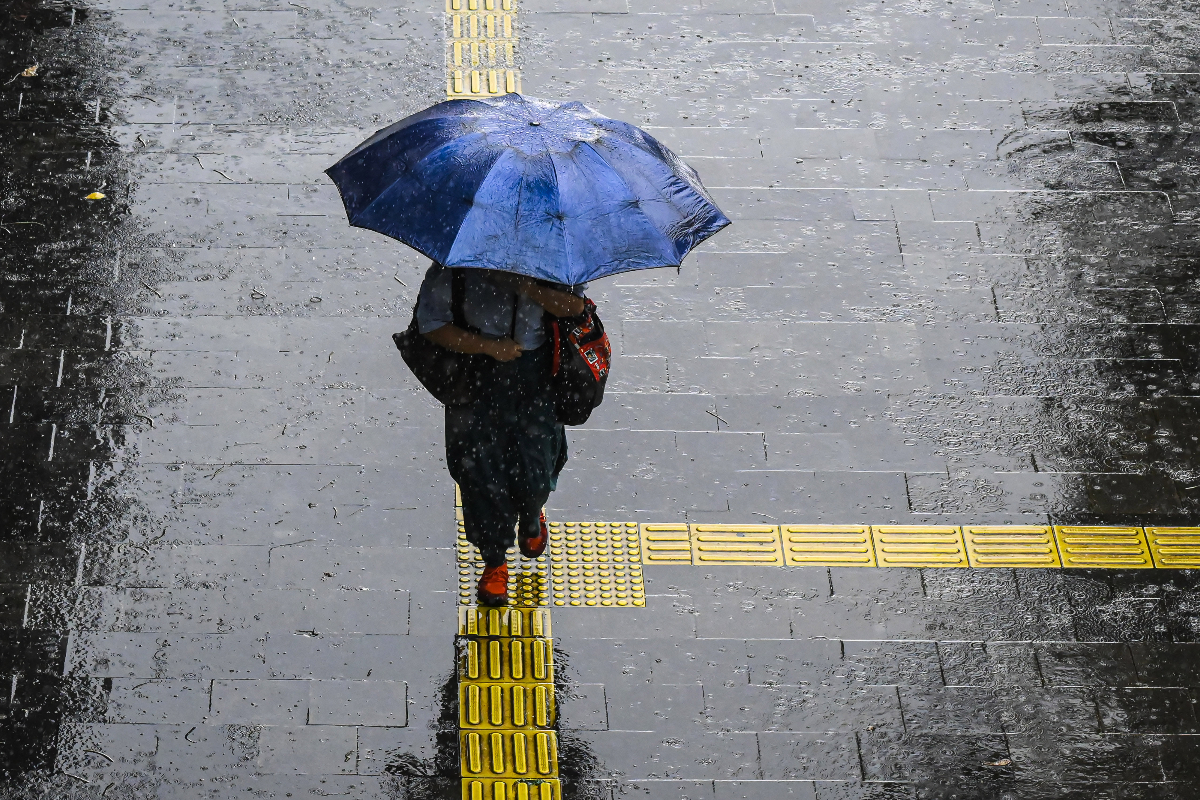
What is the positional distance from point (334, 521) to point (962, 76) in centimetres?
526

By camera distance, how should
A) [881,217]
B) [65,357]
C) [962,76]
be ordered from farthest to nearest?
[962,76]
[881,217]
[65,357]

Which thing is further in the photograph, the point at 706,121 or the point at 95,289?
the point at 706,121

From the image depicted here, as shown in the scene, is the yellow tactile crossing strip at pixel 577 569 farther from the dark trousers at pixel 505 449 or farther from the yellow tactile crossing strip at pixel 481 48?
the yellow tactile crossing strip at pixel 481 48

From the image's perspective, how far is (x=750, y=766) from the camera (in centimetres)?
586

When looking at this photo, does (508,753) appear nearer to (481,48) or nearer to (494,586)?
(494,586)

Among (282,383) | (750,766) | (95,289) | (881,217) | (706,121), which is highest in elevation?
(706,121)

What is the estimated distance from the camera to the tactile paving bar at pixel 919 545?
21.9 ft

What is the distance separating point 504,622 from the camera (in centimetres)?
628

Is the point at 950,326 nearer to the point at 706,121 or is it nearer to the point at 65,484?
the point at 706,121

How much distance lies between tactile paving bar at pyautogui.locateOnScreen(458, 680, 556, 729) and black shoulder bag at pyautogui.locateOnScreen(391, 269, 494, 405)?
1.34 m

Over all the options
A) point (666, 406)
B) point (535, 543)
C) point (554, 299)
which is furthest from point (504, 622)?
point (554, 299)

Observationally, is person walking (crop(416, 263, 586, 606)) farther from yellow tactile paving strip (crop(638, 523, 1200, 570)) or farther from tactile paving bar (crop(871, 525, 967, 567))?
tactile paving bar (crop(871, 525, 967, 567))

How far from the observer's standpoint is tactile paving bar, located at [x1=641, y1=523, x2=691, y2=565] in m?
6.58

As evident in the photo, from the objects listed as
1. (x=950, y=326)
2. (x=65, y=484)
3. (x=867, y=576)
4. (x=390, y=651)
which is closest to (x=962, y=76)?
(x=950, y=326)
